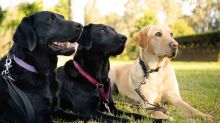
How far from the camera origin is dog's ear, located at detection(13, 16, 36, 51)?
4043 millimetres

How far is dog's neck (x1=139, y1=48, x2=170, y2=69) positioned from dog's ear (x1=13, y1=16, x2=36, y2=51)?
244cm

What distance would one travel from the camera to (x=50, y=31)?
425 cm

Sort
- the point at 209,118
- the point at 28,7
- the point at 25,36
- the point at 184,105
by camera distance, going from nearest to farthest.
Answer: the point at 25,36, the point at 209,118, the point at 184,105, the point at 28,7

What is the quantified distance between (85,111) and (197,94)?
9.44 feet

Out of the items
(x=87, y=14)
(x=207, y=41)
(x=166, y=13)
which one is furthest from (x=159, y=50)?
(x=87, y=14)

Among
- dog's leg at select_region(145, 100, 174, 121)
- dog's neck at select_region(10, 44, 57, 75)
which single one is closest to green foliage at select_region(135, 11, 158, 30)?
dog's leg at select_region(145, 100, 174, 121)

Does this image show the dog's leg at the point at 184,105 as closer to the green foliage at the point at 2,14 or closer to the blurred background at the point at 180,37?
the blurred background at the point at 180,37

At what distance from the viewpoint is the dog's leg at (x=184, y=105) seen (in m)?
4.97

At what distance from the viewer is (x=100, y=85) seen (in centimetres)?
520

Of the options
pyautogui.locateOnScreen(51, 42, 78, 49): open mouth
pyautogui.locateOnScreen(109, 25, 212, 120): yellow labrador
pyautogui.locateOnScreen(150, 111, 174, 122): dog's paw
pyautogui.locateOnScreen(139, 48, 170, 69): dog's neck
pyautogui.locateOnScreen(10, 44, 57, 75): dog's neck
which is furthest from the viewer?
pyautogui.locateOnScreen(139, 48, 170, 69): dog's neck

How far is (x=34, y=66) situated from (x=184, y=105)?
2299 millimetres

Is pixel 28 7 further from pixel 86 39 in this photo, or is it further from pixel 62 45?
pixel 62 45

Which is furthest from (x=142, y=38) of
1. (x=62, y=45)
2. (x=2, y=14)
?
(x=2, y=14)

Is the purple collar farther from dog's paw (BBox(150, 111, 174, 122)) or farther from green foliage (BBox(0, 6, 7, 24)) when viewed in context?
green foliage (BBox(0, 6, 7, 24))
